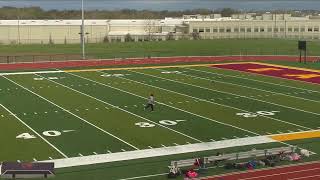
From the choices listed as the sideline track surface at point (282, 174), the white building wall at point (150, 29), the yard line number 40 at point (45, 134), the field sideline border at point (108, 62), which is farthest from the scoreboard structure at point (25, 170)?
the white building wall at point (150, 29)

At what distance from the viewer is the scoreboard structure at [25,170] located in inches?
609

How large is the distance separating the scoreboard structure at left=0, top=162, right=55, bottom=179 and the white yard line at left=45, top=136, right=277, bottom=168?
135cm

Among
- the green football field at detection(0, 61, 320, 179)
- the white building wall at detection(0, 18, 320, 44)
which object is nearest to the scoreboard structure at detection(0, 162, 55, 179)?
the green football field at detection(0, 61, 320, 179)

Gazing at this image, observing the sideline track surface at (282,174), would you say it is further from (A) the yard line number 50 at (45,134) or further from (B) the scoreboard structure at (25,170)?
(A) the yard line number 50 at (45,134)

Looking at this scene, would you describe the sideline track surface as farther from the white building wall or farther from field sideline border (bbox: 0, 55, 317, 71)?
the white building wall

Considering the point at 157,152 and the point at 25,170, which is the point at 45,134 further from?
the point at 25,170

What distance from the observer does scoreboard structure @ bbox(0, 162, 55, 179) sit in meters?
15.5

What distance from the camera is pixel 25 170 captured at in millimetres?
15492

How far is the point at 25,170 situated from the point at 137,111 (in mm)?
11598

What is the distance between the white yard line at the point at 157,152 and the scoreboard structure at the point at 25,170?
1.35 m

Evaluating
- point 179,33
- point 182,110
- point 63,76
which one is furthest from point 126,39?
point 182,110

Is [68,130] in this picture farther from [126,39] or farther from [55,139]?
[126,39]

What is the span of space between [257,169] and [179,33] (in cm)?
10225

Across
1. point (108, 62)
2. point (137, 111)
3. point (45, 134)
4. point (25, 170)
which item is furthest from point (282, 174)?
Result: point (108, 62)
